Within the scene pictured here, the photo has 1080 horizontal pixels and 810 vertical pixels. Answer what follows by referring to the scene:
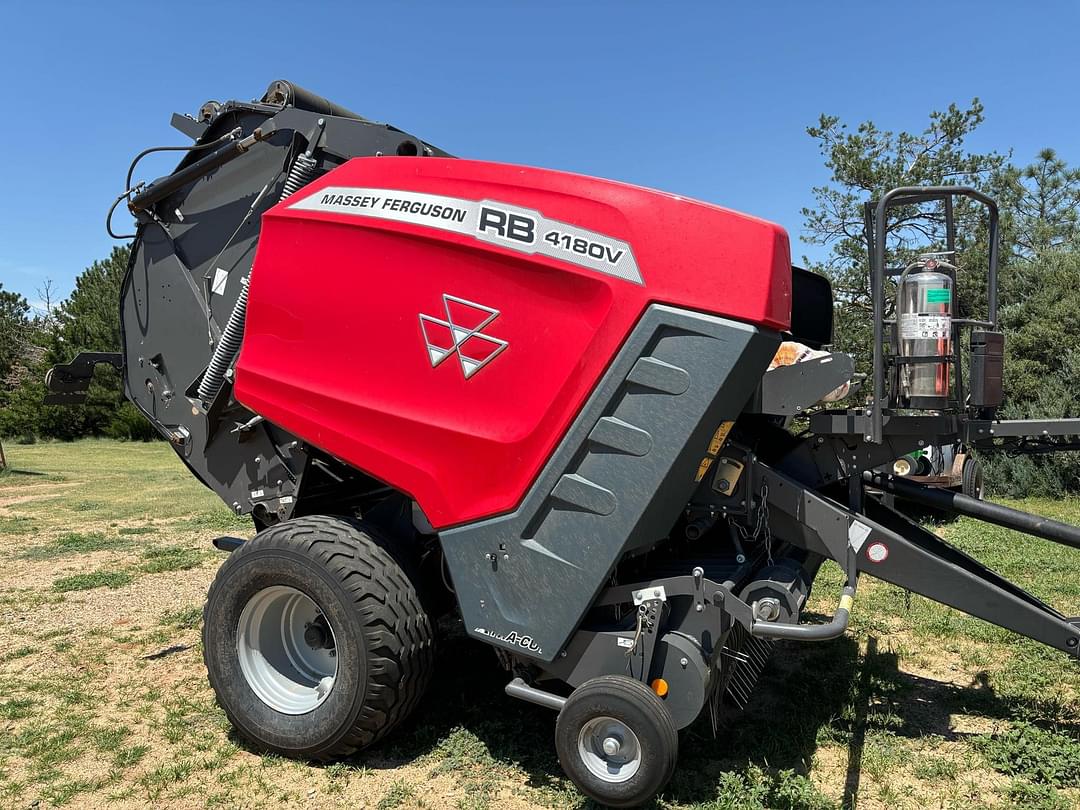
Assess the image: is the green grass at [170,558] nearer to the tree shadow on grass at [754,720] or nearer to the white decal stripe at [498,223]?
the tree shadow on grass at [754,720]

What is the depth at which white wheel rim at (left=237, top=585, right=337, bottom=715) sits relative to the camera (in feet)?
12.9

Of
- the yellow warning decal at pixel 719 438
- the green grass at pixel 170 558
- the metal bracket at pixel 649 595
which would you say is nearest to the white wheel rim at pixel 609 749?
the metal bracket at pixel 649 595

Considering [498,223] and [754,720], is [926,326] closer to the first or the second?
[498,223]

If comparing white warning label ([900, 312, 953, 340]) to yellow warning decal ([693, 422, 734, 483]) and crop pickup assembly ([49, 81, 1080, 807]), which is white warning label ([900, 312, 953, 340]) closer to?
crop pickup assembly ([49, 81, 1080, 807])

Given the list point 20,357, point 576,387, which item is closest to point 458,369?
point 576,387

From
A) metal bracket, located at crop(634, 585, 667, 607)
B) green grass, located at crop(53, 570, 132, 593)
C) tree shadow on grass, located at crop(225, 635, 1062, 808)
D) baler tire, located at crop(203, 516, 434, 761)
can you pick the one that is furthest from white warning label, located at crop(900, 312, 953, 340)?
green grass, located at crop(53, 570, 132, 593)

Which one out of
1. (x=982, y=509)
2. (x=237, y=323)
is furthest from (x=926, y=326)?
(x=237, y=323)

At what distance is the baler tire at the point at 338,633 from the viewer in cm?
358

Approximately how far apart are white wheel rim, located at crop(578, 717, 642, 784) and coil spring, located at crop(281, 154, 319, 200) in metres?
2.96

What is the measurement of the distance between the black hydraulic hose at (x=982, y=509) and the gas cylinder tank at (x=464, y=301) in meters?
1.45

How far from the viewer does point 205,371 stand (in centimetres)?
457

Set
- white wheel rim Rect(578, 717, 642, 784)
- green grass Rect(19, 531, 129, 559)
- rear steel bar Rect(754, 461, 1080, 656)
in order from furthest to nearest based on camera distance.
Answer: green grass Rect(19, 531, 129, 559) → rear steel bar Rect(754, 461, 1080, 656) → white wheel rim Rect(578, 717, 642, 784)

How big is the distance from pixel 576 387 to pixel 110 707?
3.27m

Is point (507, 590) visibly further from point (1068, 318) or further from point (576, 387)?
point (1068, 318)
